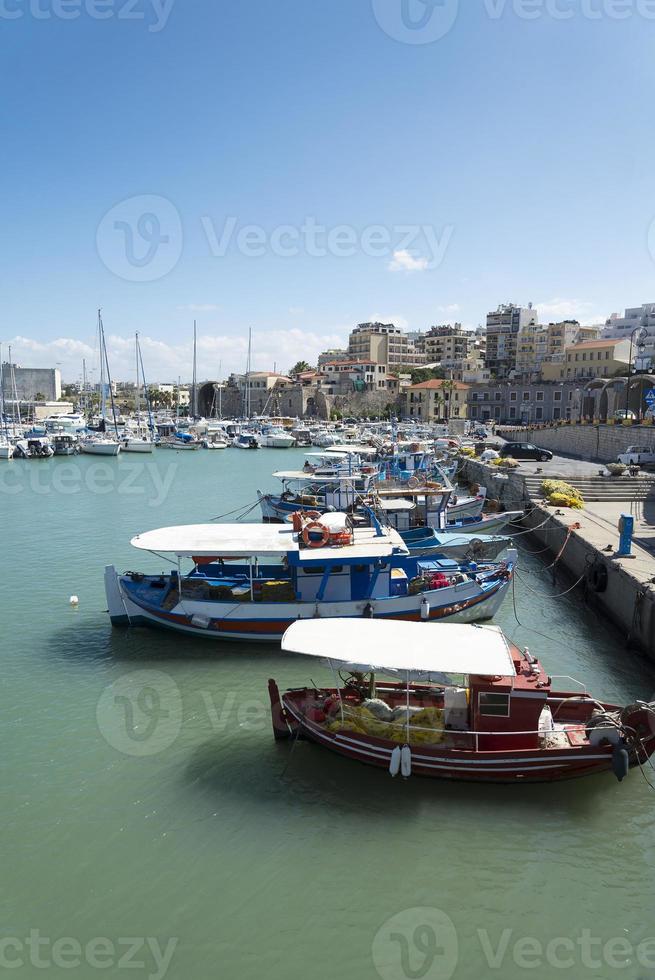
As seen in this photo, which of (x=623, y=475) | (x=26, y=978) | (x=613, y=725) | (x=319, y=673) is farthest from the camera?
(x=623, y=475)

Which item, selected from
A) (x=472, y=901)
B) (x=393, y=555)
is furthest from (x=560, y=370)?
(x=472, y=901)

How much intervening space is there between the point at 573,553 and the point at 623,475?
1282 centimetres

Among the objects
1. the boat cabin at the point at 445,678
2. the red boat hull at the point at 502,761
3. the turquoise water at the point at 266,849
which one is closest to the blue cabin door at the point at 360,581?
the turquoise water at the point at 266,849

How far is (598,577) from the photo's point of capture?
1877 centimetres

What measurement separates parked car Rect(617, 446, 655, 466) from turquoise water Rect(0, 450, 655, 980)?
24.4 m

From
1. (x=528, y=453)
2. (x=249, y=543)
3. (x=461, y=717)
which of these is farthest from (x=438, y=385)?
(x=461, y=717)

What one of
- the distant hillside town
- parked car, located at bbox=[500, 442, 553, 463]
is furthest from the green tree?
parked car, located at bbox=[500, 442, 553, 463]

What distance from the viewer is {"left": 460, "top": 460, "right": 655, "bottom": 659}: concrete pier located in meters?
15.8

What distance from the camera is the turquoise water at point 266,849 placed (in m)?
7.62

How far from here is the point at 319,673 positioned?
48.3ft

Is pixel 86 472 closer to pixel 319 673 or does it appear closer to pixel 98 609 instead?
pixel 98 609

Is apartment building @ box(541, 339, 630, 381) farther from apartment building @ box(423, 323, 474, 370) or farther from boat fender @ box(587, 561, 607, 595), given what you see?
boat fender @ box(587, 561, 607, 595)

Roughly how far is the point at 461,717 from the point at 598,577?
971cm

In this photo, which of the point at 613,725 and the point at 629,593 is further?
the point at 629,593
